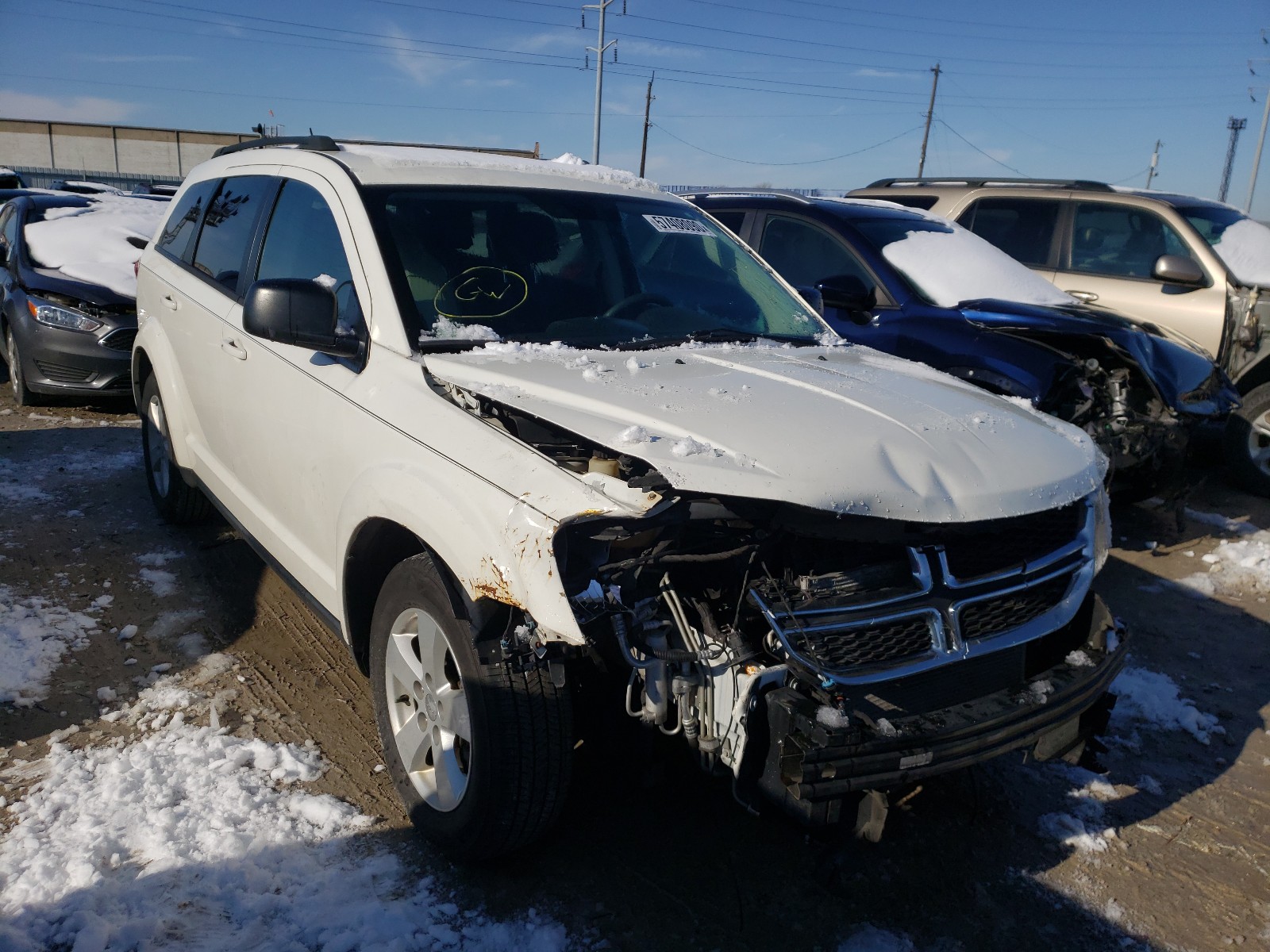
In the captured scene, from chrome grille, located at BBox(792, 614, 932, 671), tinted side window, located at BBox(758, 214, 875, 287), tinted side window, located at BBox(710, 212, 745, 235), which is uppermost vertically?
tinted side window, located at BBox(710, 212, 745, 235)

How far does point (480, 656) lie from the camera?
2295mm

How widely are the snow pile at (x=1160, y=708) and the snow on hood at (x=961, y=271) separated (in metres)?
2.45

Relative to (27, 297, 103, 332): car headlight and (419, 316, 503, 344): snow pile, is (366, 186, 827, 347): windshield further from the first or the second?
(27, 297, 103, 332): car headlight

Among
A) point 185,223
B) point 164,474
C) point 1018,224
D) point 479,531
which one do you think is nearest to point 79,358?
point 164,474

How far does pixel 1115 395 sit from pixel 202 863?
4.93 meters

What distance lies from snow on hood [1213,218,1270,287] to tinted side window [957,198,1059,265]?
1.22 m

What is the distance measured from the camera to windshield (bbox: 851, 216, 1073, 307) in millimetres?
5629

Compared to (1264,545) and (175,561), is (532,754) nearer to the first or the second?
(175,561)

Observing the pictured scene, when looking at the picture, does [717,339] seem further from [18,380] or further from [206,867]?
[18,380]

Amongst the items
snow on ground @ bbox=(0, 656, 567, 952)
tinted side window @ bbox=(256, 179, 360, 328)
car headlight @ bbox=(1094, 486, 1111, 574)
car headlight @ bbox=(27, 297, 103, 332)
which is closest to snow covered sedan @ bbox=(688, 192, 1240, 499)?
car headlight @ bbox=(1094, 486, 1111, 574)

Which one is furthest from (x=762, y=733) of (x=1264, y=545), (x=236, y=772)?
(x=1264, y=545)

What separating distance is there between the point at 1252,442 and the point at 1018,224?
250cm

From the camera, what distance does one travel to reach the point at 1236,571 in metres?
5.36

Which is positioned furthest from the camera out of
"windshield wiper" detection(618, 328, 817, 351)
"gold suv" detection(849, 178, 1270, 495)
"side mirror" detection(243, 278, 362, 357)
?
"gold suv" detection(849, 178, 1270, 495)
